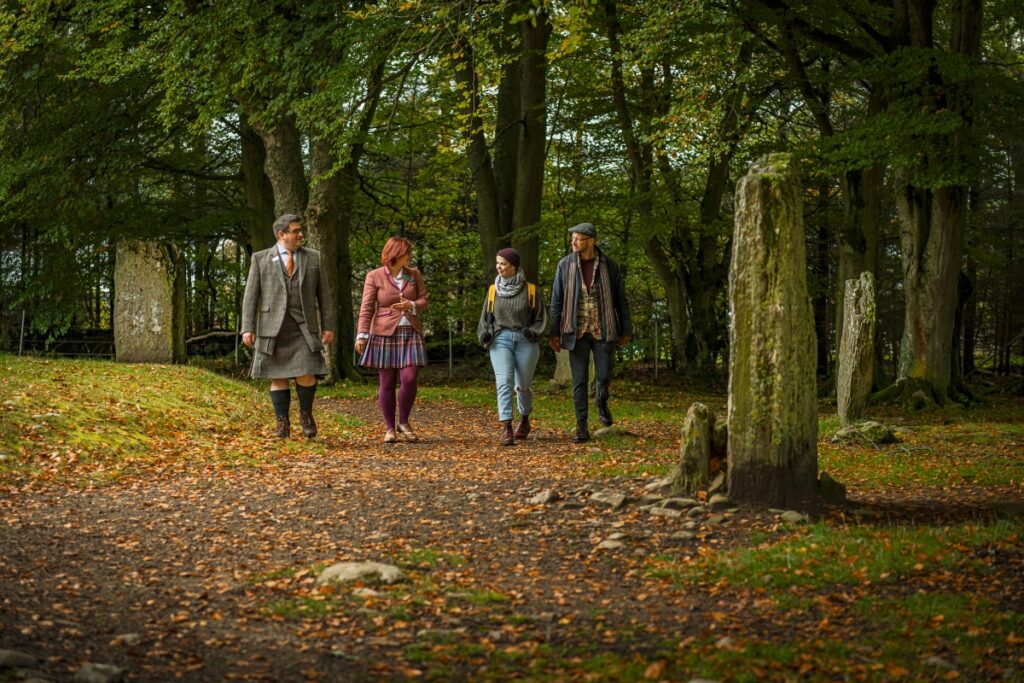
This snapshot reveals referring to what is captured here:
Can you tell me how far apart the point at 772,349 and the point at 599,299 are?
167 inches

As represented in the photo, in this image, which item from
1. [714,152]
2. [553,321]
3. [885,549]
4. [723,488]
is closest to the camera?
[885,549]

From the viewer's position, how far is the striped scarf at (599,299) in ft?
37.3

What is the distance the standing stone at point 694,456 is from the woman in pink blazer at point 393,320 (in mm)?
4372

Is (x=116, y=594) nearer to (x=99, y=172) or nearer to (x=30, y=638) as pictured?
(x=30, y=638)

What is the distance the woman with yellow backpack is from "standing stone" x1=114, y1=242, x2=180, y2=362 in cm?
795

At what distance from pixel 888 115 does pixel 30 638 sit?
45.9 ft

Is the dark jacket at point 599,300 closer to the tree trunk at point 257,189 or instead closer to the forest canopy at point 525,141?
the forest canopy at point 525,141

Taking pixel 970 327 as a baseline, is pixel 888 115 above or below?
above

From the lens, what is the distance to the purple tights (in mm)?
11688

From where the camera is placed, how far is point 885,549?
6.39 metres

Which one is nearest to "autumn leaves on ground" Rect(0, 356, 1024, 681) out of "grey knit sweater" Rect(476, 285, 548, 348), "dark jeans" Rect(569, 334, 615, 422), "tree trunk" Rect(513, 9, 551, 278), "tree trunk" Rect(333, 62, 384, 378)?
"dark jeans" Rect(569, 334, 615, 422)

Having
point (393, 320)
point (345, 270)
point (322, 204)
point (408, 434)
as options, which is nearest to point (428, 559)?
point (393, 320)

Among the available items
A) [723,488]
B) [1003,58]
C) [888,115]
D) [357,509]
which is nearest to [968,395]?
[888,115]

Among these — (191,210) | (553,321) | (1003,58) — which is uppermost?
(1003,58)
